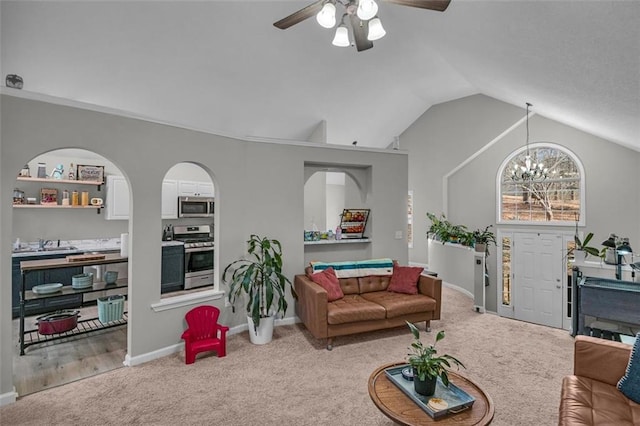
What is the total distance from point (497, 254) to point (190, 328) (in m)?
5.42

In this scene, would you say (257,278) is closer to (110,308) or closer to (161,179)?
(161,179)

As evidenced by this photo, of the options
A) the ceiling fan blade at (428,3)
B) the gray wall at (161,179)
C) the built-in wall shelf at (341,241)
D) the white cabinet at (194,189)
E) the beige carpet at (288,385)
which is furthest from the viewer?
the white cabinet at (194,189)

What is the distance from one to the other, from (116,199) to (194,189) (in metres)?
1.38

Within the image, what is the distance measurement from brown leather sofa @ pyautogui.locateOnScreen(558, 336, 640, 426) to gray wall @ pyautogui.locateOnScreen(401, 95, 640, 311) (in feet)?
11.8

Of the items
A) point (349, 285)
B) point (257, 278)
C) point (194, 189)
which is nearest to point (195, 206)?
point (194, 189)

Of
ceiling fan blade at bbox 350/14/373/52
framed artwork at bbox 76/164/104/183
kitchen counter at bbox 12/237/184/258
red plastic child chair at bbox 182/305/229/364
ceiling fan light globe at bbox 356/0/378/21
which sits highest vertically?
ceiling fan blade at bbox 350/14/373/52

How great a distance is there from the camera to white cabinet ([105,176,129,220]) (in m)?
5.33

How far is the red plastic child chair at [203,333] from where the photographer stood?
10.6ft

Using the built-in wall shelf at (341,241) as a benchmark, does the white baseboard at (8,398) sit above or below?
below

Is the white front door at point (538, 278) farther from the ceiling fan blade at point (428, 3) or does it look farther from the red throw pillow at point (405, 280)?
the ceiling fan blade at point (428, 3)

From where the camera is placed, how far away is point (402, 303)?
3.87 meters

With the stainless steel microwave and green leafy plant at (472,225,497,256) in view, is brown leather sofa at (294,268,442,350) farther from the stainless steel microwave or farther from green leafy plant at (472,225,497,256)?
the stainless steel microwave

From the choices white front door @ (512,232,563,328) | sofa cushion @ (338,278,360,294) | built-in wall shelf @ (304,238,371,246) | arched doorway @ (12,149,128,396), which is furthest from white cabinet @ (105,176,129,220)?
white front door @ (512,232,563,328)

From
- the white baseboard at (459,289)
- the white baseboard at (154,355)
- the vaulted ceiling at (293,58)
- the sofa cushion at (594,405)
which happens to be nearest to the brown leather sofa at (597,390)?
the sofa cushion at (594,405)
